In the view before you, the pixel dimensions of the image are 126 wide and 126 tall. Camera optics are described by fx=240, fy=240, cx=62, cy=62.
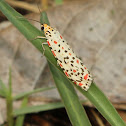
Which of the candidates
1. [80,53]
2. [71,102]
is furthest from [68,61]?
[80,53]

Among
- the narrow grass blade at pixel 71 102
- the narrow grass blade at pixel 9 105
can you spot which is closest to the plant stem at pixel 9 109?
the narrow grass blade at pixel 9 105

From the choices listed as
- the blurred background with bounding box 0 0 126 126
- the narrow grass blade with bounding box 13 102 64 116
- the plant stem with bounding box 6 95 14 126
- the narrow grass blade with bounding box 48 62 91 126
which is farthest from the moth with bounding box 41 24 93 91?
the plant stem with bounding box 6 95 14 126

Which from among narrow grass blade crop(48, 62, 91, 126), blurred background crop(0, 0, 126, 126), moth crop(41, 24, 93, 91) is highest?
blurred background crop(0, 0, 126, 126)

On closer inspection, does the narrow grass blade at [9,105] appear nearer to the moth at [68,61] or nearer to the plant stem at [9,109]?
the plant stem at [9,109]

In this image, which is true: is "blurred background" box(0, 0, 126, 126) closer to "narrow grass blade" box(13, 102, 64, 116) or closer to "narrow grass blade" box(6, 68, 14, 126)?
"narrow grass blade" box(6, 68, 14, 126)

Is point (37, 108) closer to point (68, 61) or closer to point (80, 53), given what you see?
point (68, 61)

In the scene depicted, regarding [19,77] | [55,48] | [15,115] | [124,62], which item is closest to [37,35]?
[55,48]
